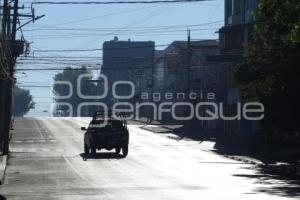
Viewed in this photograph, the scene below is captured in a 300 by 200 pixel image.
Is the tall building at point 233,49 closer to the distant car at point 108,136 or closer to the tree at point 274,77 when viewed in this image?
the tree at point 274,77

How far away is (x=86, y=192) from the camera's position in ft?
70.1

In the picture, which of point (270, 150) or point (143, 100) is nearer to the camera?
point (270, 150)

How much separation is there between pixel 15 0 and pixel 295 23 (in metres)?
25.9

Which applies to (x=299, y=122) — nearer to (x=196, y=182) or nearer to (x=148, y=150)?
(x=148, y=150)

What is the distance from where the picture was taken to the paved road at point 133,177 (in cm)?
2088

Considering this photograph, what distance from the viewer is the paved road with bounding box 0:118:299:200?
2088 centimetres

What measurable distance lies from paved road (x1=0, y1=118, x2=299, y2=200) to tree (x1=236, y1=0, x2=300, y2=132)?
3.73 m

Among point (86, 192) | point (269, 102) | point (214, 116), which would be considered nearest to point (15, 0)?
point (269, 102)

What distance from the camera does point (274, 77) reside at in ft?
127

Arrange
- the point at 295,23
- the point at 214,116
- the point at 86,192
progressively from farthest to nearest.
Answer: the point at 214,116 → the point at 295,23 → the point at 86,192

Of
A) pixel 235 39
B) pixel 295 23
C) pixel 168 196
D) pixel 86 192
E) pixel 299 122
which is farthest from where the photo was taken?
pixel 235 39

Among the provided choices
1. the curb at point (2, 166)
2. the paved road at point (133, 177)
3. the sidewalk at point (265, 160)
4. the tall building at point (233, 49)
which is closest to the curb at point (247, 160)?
the sidewalk at point (265, 160)

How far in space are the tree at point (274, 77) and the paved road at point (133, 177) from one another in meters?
3.73

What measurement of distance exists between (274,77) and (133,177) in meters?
13.9
